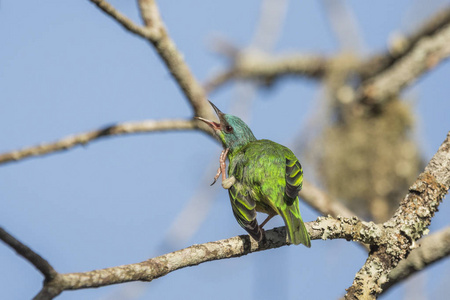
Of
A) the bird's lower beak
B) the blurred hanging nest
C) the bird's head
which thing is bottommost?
the bird's head

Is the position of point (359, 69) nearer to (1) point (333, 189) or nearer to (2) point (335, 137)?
(2) point (335, 137)

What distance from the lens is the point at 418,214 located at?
368 cm

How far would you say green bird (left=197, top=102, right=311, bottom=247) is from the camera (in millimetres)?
3930

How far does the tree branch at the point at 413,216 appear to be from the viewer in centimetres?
362

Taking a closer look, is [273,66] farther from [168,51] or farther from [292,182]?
[292,182]

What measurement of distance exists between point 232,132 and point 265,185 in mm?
1154

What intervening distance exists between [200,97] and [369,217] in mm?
4813

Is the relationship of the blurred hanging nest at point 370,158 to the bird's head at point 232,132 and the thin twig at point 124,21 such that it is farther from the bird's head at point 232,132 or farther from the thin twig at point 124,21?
the thin twig at point 124,21

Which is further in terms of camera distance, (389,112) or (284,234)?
(389,112)

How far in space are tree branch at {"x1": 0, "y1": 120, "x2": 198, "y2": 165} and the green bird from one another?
0.67 m

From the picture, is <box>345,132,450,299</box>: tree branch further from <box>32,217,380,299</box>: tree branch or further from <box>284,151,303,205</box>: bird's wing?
<box>284,151,303,205</box>: bird's wing

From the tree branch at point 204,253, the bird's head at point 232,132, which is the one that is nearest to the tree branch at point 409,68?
the bird's head at point 232,132

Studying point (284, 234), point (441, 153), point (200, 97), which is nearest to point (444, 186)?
point (441, 153)

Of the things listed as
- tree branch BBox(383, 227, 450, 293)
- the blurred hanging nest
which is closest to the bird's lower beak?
tree branch BBox(383, 227, 450, 293)
